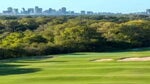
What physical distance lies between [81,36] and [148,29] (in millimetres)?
15890

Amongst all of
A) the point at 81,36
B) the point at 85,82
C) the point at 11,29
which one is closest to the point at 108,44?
the point at 81,36

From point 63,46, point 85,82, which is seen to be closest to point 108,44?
point 63,46

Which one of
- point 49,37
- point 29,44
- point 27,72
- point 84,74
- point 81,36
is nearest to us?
point 84,74

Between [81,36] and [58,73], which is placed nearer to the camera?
Result: [58,73]

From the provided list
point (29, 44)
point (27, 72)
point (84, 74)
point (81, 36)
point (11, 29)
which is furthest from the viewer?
point (11, 29)

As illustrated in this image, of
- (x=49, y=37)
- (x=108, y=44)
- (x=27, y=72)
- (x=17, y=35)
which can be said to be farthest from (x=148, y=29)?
(x=27, y=72)

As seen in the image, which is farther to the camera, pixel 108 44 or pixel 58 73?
pixel 108 44

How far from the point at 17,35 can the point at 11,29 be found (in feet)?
104

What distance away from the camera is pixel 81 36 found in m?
75.8

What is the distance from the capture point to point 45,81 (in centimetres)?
3038

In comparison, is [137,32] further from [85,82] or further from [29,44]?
[85,82]

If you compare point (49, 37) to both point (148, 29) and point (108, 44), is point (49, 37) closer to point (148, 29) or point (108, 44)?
point (108, 44)

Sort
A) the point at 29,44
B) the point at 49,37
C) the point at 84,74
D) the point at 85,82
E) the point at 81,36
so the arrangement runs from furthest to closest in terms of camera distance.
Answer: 1. the point at 49,37
2. the point at 81,36
3. the point at 29,44
4. the point at 84,74
5. the point at 85,82

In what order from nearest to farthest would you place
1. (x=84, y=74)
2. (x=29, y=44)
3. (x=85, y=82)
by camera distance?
1. (x=85, y=82)
2. (x=84, y=74)
3. (x=29, y=44)
